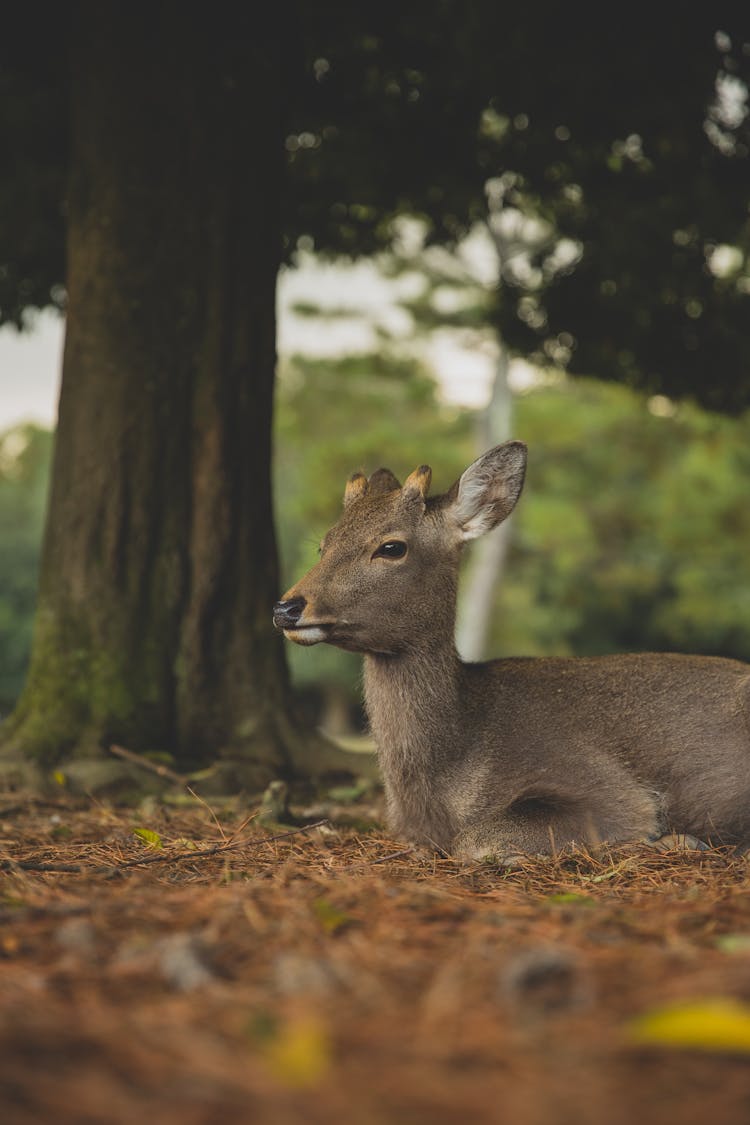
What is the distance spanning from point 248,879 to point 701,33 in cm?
768

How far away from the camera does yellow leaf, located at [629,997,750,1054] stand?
1.86 metres

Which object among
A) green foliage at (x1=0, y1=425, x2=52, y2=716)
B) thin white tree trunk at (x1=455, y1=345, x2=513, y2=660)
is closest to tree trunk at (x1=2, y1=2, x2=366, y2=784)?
green foliage at (x1=0, y1=425, x2=52, y2=716)

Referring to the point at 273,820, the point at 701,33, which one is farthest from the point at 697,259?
the point at 273,820

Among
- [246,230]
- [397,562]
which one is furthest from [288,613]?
[246,230]

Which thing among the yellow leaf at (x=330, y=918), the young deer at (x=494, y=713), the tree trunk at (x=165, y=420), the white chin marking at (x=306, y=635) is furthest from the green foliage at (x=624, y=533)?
the yellow leaf at (x=330, y=918)

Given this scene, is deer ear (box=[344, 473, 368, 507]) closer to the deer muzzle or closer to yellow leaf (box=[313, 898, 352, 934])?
the deer muzzle

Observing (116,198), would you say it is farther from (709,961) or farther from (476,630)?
(476,630)

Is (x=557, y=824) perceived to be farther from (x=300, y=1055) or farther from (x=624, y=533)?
(x=624, y=533)

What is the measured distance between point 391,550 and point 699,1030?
10.4 ft

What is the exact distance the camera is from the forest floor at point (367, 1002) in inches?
68.0

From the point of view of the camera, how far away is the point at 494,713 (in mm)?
4969

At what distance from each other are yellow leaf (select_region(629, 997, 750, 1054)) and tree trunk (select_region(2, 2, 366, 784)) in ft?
15.9

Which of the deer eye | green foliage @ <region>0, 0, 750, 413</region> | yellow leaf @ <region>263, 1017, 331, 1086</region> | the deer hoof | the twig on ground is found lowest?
the twig on ground

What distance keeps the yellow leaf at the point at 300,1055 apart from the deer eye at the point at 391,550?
3049mm
